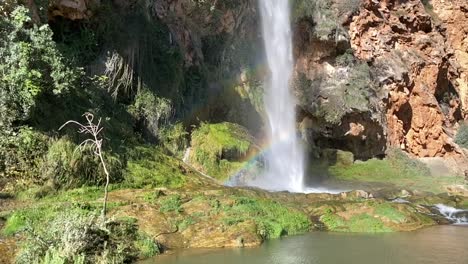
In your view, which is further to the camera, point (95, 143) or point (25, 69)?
point (95, 143)

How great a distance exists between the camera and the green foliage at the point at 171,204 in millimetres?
13688

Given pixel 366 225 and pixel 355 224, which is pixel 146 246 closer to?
pixel 355 224

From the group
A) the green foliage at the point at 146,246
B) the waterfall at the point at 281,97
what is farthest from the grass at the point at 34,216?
the waterfall at the point at 281,97

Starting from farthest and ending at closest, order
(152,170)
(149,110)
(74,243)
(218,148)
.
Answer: (218,148) → (149,110) → (152,170) → (74,243)

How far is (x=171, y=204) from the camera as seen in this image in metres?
14.0

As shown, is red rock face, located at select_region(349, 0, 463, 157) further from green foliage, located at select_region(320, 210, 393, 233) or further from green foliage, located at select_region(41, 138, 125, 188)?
green foliage, located at select_region(41, 138, 125, 188)

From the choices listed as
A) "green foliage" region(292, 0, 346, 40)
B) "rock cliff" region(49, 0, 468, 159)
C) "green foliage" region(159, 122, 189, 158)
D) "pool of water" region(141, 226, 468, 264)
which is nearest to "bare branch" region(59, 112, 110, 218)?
"pool of water" region(141, 226, 468, 264)

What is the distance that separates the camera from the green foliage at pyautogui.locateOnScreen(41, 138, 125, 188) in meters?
14.6

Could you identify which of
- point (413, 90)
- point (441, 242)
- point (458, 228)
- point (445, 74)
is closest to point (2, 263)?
point (441, 242)

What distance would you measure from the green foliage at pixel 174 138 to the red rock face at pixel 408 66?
17.7 m

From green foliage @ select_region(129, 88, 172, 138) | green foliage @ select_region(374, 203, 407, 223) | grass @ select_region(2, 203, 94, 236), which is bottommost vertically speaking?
grass @ select_region(2, 203, 94, 236)

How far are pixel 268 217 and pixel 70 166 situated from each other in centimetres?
623

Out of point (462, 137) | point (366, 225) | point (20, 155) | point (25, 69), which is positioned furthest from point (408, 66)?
point (20, 155)

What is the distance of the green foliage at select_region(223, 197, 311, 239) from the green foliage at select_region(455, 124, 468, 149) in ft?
94.1
